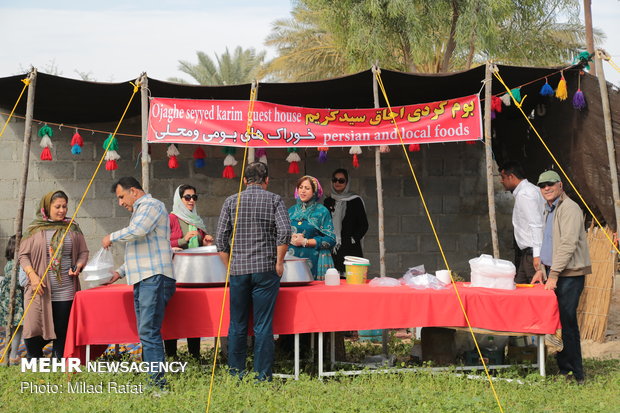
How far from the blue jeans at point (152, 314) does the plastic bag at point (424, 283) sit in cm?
176

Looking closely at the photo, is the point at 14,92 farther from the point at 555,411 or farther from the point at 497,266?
the point at 555,411

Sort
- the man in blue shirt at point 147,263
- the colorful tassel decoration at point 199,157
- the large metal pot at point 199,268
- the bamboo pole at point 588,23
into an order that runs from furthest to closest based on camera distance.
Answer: the bamboo pole at point 588,23
the colorful tassel decoration at point 199,157
the large metal pot at point 199,268
the man in blue shirt at point 147,263

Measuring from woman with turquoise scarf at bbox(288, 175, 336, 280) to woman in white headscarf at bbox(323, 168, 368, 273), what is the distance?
94cm

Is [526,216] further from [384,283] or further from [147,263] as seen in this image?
[147,263]

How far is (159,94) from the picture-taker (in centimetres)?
708

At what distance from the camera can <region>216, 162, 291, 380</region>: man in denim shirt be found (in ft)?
15.9

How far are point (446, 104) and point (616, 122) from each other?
4.74ft

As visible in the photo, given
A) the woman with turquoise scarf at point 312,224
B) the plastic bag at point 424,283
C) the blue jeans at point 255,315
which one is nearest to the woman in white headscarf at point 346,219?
the woman with turquoise scarf at point 312,224

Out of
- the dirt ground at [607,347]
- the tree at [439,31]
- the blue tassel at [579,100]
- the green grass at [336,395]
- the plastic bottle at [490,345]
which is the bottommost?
the green grass at [336,395]

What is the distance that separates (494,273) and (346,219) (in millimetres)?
1910

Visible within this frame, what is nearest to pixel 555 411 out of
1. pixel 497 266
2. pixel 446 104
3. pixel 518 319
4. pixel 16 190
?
pixel 518 319

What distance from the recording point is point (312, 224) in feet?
18.7

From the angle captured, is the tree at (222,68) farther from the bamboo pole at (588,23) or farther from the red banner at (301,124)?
the red banner at (301,124)

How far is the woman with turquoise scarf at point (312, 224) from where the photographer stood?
18.6 feet
